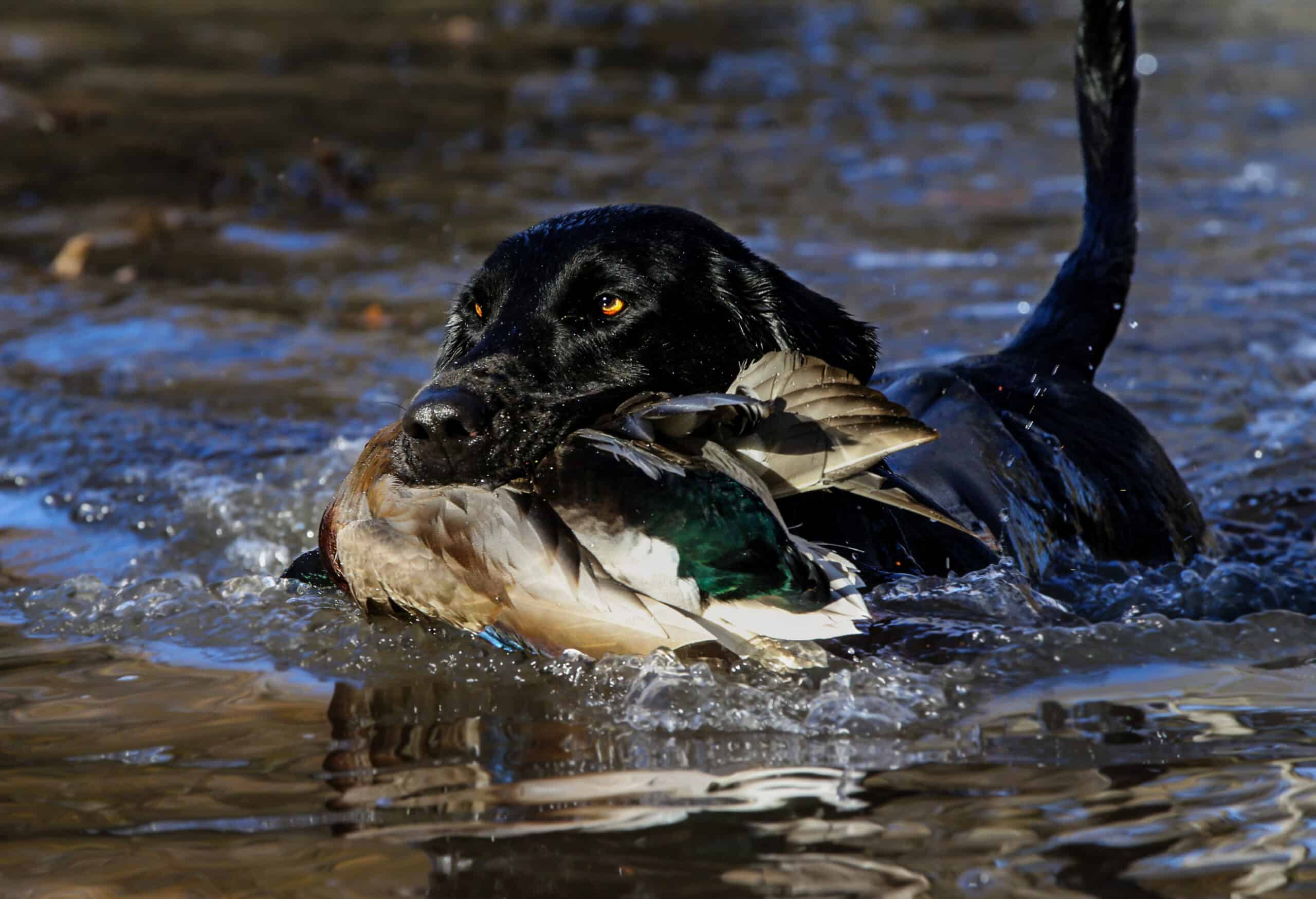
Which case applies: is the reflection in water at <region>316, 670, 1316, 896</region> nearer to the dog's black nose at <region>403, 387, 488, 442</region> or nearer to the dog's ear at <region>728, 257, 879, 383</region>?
the dog's black nose at <region>403, 387, 488, 442</region>

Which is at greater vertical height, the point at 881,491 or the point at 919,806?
the point at 881,491

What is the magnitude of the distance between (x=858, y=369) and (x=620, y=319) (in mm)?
562

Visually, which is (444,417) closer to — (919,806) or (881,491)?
(881,491)

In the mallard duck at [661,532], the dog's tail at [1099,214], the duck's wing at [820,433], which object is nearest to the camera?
the mallard duck at [661,532]

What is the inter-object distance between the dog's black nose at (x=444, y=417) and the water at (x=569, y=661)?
50 cm

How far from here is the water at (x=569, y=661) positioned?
2.52m

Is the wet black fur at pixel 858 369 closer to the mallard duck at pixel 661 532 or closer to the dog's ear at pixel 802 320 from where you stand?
the dog's ear at pixel 802 320

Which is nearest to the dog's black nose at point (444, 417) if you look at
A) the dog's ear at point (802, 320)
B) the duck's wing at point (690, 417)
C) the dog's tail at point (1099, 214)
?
the duck's wing at point (690, 417)

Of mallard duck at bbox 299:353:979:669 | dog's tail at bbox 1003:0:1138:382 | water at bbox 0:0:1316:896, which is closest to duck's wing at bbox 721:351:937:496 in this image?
mallard duck at bbox 299:353:979:669

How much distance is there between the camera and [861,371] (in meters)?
3.65

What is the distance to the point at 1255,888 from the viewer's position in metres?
2.31

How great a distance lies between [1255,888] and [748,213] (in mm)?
6598

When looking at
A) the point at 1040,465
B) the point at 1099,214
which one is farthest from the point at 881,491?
A: the point at 1099,214

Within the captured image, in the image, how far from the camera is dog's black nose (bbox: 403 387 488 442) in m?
2.93
